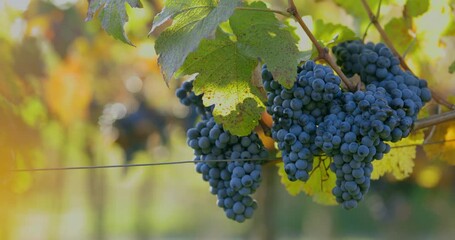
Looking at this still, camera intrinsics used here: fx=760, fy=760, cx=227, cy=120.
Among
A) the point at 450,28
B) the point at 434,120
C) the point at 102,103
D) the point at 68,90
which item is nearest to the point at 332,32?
the point at 434,120

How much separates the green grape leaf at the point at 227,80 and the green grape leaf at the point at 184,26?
0.32 feet

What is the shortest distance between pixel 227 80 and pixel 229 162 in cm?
18

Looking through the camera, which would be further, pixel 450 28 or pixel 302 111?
pixel 450 28

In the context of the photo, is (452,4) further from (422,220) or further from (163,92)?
(422,220)

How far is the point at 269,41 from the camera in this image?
1.23 meters

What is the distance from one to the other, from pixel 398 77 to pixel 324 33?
0.27 m

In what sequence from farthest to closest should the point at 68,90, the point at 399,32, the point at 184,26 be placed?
the point at 68,90
the point at 399,32
the point at 184,26

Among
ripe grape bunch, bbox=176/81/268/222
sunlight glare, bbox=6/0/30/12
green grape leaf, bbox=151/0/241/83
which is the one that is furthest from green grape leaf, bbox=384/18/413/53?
sunlight glare, bbox=6/0/30/12

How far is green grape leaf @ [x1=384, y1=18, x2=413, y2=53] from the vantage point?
178cm

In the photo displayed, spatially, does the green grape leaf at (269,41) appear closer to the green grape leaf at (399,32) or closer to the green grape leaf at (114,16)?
the green grape leaf at (114,16)

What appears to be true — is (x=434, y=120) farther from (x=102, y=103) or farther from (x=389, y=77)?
(x=102, y=103)

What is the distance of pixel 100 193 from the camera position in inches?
237

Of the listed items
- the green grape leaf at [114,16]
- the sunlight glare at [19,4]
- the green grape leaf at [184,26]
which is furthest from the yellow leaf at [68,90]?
the green grape leaf at [184,26]

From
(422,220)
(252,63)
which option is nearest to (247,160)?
(252,63)
